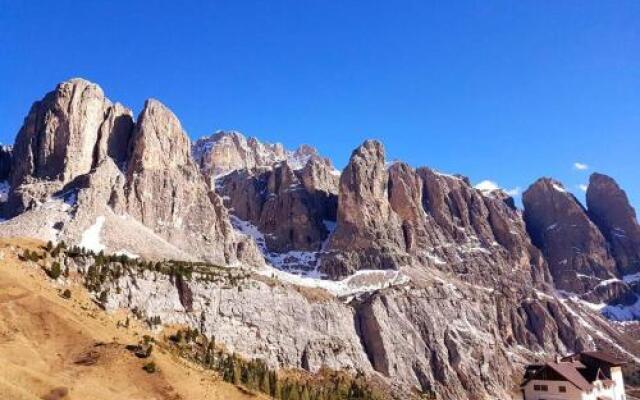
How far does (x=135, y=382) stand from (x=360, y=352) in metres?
125

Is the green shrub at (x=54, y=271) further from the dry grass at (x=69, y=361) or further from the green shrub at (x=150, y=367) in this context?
the green shrub at (x=150, y=367)

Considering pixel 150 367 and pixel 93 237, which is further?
pixel 93 237

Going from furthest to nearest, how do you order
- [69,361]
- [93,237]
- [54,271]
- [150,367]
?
[93,237] < [54,271] < [69,361] < [150,367]

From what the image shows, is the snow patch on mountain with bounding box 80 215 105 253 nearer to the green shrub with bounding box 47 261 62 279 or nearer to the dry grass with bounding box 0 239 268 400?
the green shrub with bounding box 47 261 62 279

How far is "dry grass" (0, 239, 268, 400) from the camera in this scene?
191 feet

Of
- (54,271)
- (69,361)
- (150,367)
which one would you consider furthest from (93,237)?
(150,367)

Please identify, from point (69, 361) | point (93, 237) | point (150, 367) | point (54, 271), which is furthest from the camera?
point (93, 237)

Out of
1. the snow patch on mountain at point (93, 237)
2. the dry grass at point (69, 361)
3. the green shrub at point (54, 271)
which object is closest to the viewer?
the dry grass at point (69, 361)

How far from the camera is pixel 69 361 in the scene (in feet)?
226

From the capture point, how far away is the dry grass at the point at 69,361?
58.1 meters

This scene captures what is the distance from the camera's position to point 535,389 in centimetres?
7981

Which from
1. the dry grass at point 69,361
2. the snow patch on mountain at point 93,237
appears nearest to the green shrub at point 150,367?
the dry grass at point 69,361

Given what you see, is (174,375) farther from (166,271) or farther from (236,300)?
(236,300)

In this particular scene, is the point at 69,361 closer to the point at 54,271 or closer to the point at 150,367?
the point at 150,367
